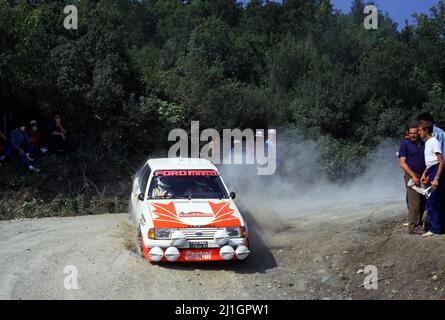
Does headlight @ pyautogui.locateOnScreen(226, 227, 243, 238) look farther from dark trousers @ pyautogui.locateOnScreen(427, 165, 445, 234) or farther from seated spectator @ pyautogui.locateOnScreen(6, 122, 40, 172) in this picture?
seated spectator @ pyautogui.locateOnScreen(6, 122, 40, 172)

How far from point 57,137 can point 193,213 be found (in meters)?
8.93

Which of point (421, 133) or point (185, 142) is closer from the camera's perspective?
point (421, 133)

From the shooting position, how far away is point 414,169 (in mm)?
10359

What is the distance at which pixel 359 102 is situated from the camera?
2517 cm

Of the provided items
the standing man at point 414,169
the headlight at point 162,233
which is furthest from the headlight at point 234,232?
the standing man at point 414,169

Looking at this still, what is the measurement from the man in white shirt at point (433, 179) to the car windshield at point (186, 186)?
3.59 meters

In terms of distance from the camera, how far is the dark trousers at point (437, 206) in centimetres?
988

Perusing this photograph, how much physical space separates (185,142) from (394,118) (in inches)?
365

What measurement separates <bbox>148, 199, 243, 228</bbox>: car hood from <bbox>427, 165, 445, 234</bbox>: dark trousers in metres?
3.14

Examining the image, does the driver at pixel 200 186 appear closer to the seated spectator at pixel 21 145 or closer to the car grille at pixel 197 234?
the car grille at pixel 197 234

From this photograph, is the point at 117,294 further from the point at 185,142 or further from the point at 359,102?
the point at 359,102

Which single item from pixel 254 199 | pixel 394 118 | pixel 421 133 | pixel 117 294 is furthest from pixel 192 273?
pixel 394 118

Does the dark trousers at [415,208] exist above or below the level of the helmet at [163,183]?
below

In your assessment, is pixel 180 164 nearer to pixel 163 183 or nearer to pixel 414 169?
pixel 163 183
